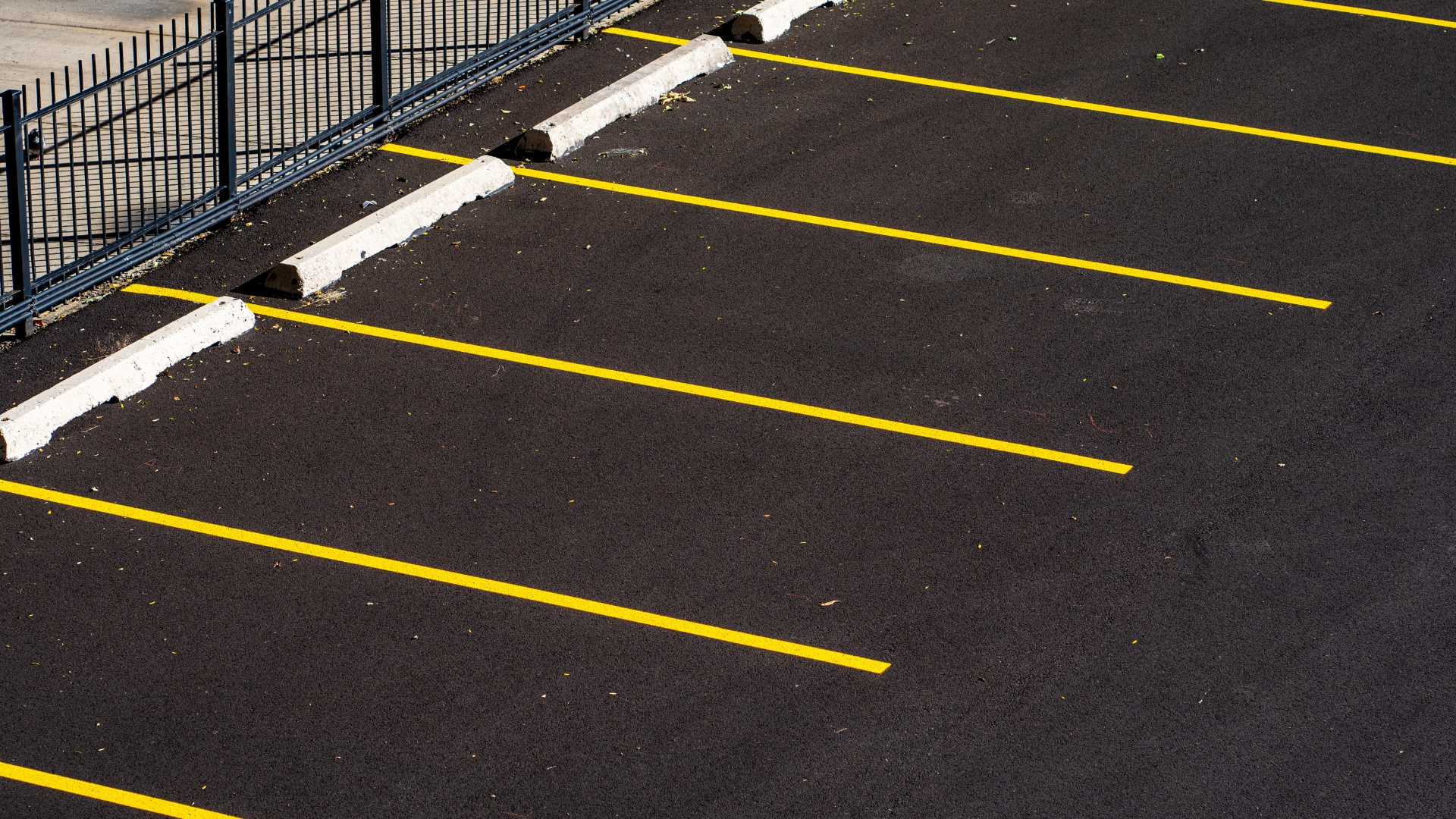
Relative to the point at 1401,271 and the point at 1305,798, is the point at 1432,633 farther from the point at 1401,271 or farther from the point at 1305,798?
the point at 1401,271

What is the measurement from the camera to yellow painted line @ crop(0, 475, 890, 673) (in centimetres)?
756

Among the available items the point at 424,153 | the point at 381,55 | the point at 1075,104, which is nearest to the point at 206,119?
the point at 381,55

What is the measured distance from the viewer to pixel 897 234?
11203mm

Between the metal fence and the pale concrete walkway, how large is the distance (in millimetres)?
428

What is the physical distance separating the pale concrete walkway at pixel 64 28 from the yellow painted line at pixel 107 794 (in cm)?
798

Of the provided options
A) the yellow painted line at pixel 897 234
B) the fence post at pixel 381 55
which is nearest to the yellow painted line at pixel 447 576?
the yellow painted line at pixel 897 234

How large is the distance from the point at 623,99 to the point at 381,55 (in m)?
1.76

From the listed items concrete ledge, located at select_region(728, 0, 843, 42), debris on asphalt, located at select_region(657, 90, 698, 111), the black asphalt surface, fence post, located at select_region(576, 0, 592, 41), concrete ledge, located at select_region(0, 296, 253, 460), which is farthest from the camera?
fence post, located at select_region(576, 0, 592, 41)

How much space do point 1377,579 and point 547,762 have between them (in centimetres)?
398

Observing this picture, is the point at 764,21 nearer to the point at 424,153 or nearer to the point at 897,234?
the point at 424,153

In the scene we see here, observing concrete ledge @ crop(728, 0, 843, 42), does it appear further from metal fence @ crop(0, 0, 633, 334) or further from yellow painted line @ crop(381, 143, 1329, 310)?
yellow painted line @ crop(381, 143, 1329, 310)

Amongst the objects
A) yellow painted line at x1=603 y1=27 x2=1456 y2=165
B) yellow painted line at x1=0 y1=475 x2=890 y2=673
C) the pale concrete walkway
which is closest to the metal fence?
the pale concrete walkway

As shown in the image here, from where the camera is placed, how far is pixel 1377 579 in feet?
26.5

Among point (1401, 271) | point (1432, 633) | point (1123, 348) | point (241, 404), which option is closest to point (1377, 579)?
point (1432, 633)
